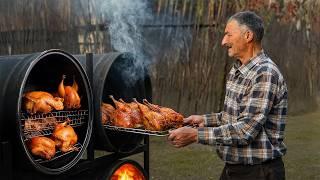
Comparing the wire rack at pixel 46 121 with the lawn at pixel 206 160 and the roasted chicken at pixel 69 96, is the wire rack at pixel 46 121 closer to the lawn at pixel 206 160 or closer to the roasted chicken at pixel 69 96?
the roasted chicken at pixel 69 96

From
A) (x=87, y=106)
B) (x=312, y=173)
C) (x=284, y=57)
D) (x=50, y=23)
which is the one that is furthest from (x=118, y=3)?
(x=284, y=57)

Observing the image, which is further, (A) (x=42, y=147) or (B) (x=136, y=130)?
(B) (x=136, y=130)

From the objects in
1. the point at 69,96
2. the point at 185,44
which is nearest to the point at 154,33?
the point at 185,44

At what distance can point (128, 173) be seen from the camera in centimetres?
388

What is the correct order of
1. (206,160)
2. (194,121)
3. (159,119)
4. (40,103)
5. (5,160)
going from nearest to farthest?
A: (5,160) → (40,103) → (159,119) → (194,121) → (206,160)

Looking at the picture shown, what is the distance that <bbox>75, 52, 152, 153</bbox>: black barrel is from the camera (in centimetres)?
359

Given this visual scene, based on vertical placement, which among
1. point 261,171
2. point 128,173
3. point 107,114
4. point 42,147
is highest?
point 107,114

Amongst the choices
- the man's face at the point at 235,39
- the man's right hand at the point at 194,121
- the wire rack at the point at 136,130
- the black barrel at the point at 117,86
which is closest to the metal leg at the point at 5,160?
the black barrel at the point at 117,86

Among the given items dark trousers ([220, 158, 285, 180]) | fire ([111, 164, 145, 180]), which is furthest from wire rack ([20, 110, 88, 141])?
dark trousers ([220, 158, 285, 180])

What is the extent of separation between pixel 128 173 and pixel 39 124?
3.16ft

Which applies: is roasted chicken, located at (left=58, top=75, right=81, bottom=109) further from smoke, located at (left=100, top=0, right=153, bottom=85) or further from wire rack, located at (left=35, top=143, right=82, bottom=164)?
smoke, located at (left=100, top=0, right=153, bottom=85)

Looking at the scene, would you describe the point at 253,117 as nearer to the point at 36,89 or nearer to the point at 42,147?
the point at 42,147

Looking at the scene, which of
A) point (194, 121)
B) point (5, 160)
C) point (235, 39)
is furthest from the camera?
point (194, 121)

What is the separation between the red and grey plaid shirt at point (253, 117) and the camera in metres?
3.40
